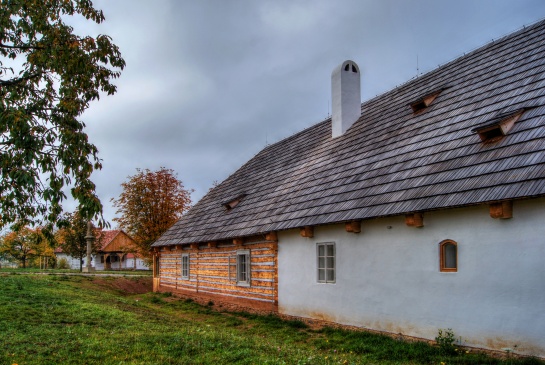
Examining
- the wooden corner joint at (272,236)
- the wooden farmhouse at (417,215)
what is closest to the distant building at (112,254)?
the wooden farmhouse at (417,215)

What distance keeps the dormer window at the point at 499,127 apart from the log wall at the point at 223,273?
616 centimetres

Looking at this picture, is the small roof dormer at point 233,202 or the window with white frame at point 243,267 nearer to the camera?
the window with white frame at point 243,267

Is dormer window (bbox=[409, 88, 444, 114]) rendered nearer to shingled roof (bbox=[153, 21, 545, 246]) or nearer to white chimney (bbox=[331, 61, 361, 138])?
shingled roof (bbox=[153, 21, 545, 246])

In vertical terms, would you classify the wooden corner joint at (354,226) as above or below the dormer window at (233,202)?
below

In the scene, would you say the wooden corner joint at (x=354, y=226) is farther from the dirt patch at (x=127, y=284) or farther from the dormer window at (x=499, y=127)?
the dirt patch at (x=127, y=284)

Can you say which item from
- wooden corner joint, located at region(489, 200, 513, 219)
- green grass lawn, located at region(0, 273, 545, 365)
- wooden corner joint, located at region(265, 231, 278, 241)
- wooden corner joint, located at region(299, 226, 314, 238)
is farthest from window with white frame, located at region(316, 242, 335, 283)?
wooden corner joint, located at region(489, 200, 513, 219)

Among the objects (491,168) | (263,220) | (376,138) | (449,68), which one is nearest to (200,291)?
(263,220)

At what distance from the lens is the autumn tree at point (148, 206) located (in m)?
34.2

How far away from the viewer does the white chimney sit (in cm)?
1484

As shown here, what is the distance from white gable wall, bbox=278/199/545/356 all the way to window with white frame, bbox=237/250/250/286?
10.7 feet

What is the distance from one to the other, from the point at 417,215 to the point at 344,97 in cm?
722

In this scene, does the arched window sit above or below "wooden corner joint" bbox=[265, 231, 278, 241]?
below

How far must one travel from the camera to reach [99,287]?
21.5 metres

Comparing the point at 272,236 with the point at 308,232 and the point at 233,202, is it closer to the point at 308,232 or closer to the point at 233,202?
the point at 308,232
